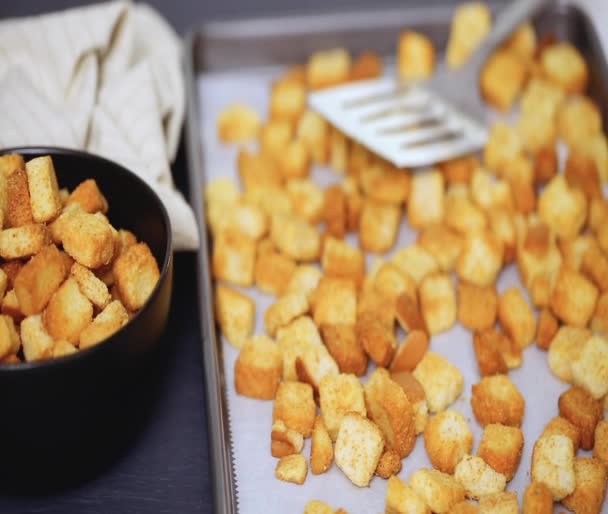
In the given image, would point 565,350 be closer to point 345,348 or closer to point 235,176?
point 345,348

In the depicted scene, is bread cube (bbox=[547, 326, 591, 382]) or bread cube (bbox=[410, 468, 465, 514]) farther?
bread cube (bbox=[547, 326, 591, 382])

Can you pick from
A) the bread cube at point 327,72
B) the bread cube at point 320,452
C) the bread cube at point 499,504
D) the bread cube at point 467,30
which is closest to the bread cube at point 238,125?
the bread cube at point 327,72

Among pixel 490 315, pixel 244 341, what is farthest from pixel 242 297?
pixel 490 315

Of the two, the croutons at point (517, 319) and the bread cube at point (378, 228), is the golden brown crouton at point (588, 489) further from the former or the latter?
the bread cube at point (378, 228)

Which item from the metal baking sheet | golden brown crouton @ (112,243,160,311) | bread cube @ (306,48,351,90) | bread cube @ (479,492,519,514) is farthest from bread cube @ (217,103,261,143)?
bread cube @ (479,492,519,514)

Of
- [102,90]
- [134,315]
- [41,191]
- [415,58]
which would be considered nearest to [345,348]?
[134,315]

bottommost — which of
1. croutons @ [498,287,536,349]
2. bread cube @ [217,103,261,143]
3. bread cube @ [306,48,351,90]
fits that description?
croutons @ [498,287,536,349]

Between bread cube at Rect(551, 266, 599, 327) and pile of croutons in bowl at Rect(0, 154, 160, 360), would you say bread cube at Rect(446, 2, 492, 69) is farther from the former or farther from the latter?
pile of croutons in bowl at Rect(0, 154, 160, 360)
